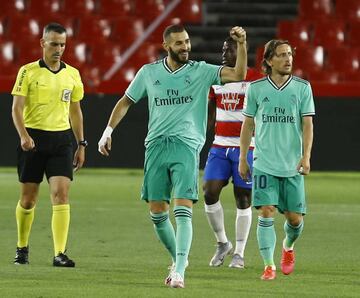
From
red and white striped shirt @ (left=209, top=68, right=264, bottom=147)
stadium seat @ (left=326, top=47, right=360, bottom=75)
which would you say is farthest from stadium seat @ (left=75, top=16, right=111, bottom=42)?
red and white striped shirt @ (left=209, top=68, right=264, bottom=147)

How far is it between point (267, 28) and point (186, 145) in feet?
56.8

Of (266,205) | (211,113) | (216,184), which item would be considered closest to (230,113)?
(211,113)

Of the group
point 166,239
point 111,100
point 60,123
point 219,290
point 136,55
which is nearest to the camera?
point 219,290

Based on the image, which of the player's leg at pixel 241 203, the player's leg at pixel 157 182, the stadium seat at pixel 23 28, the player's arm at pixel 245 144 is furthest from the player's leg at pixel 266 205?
the stadium seat at pixel 23 28

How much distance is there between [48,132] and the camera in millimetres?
11516

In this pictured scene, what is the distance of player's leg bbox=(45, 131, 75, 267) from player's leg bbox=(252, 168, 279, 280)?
1.70 meters

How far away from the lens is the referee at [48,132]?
1141 cm

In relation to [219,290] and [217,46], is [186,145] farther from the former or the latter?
[217,46]

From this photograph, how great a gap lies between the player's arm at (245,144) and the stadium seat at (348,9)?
670 inches

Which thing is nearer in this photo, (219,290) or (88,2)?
(219,290)

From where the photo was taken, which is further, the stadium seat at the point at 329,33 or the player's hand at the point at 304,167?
the stadium seat at the point at 329,33

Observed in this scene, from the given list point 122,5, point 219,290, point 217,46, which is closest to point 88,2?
point 122,5

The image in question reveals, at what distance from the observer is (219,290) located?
31.9 ft

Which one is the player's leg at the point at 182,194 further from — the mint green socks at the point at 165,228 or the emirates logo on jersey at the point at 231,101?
the emirates logo on jersey at the point at 231,101
